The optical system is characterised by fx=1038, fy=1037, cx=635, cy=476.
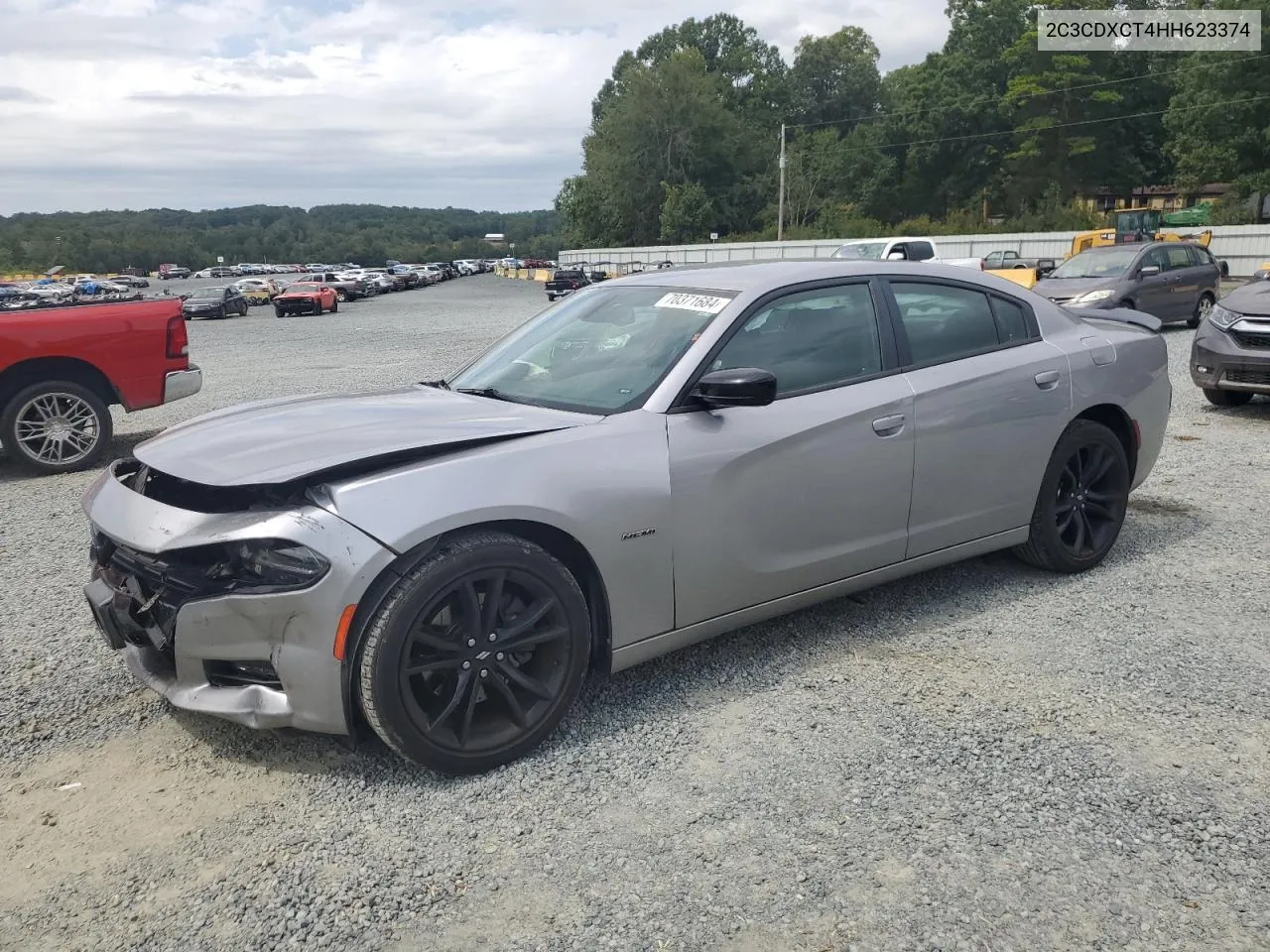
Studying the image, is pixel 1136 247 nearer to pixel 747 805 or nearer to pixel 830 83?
pixel 747 805

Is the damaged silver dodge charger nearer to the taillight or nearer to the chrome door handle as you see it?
the chrome door handle

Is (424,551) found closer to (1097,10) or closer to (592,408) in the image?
(592,408)

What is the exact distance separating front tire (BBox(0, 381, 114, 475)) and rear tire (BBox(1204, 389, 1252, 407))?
1003 centimetres

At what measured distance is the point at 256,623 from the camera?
9.83 feet

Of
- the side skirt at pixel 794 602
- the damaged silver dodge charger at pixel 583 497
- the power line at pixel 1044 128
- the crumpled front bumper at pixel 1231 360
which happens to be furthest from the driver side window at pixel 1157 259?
the power line at pixel 1044 128

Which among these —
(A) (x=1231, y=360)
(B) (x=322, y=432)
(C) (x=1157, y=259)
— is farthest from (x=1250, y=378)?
(B) (x=322, y=432)

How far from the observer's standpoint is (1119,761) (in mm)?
3236

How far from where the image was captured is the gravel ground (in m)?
2.53

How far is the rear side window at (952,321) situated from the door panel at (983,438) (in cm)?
6

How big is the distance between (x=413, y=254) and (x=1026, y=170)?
355ft

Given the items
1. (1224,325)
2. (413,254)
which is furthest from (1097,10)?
(413,254)

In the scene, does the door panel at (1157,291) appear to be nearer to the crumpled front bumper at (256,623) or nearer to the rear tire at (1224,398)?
the rear tire at (1224,398)

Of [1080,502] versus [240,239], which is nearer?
[1080,502]

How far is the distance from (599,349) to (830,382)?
91 centimetres
